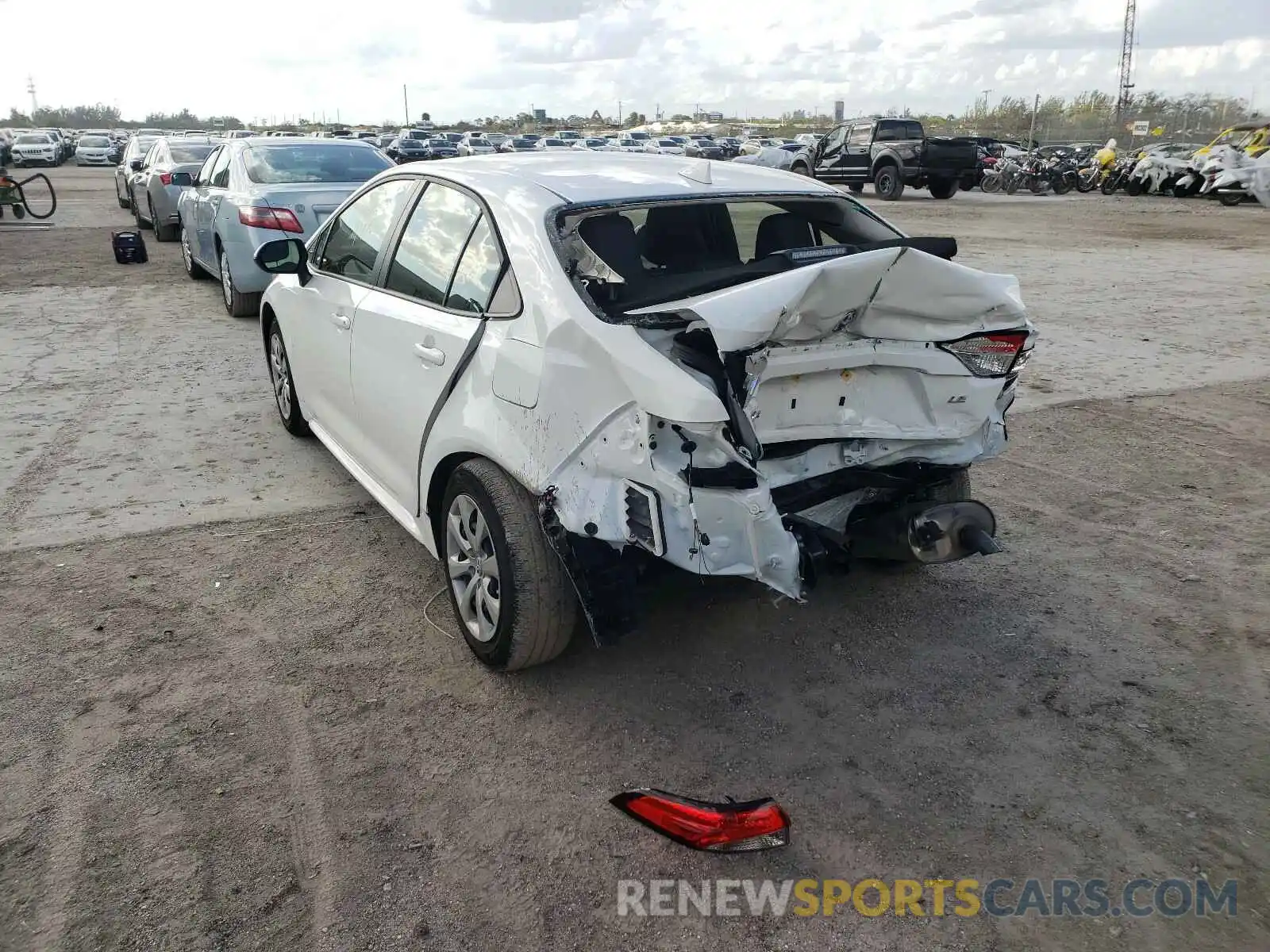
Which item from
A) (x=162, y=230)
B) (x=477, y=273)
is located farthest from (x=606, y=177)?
(x=162, y=230)

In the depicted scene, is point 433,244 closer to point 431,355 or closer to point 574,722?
point 431,355

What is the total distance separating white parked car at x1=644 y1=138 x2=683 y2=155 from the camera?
45.7m

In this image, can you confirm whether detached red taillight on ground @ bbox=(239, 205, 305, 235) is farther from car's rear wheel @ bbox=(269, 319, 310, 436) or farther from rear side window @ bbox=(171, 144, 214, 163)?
rear side window @ bbox=(171, 144, 214, 163)

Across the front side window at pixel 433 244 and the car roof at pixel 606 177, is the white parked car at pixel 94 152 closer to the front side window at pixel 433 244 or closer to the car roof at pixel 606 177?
the car roof at pixel 606 177

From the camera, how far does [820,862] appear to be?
2.53m

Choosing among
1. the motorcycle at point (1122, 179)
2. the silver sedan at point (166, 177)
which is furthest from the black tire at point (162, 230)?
the motorcycle at point (1122, 179)

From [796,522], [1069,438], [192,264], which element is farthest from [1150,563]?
[192,264]

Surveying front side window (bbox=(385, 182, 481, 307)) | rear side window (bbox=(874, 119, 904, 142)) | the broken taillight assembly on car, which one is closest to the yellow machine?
rear side window (bbox=(874, 119, 904, 142))

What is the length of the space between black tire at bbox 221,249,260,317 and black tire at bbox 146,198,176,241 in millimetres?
6768

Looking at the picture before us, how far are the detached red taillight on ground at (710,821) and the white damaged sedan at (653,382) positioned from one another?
24.2 inches

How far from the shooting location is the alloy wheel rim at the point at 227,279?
9.06 meters

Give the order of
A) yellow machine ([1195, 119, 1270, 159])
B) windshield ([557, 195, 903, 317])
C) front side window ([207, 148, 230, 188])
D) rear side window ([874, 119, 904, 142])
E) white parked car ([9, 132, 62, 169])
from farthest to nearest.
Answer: white parked car ([9, 132, 62, 169]), rear side window ([874, 119, 904, 142]), yellow machine ([1195, 119, 1270, 159]), front side window ([207, 148, 230, 188]), windshield ([557, 195, 903, 317])

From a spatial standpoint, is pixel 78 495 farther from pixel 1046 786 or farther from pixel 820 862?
pixel 1046 786

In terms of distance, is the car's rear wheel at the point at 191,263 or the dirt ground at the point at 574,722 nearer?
the dirt ground at the point at 574,722
